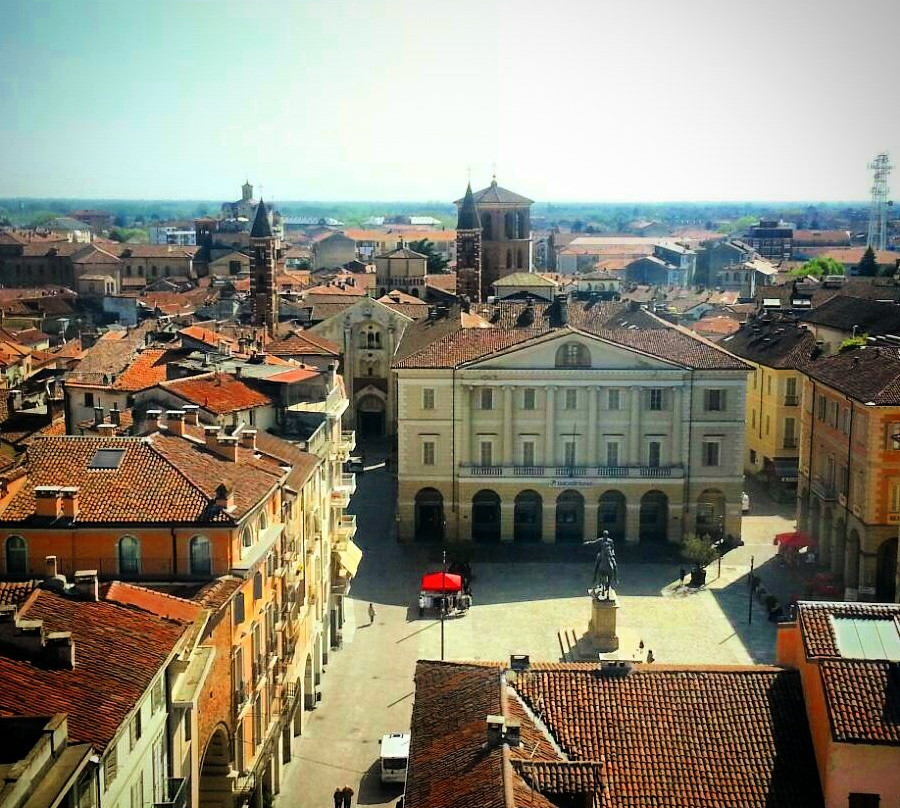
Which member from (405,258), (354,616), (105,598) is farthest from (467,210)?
(105,598)

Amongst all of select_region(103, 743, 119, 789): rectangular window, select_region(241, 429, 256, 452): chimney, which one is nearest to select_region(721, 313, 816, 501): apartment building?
select_region(241, 429, 256, 452): chimney

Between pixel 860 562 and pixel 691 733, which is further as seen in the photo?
pixel 860 562

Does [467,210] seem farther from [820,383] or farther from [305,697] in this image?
[305,697]

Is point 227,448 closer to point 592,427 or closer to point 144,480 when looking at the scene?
point 144,480

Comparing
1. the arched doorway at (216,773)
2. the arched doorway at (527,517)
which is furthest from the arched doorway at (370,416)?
the arched doorway at (216,773)

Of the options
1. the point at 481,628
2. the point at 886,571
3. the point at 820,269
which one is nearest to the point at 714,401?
the point at 886,571

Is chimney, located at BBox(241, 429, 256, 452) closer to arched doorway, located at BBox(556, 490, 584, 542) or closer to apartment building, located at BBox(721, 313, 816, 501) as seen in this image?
arched doorway, located at BBox(556, 490, 584, 542)

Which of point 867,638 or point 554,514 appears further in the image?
point 554,514
